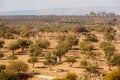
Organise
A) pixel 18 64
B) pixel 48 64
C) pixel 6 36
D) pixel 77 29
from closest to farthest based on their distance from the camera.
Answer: pixel 18 64 → pixel 48 64 → pixel 6 36 → pixel 77 29

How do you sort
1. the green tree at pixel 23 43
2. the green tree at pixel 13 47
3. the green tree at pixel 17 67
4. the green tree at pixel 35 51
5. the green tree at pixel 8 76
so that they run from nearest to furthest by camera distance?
the green tree at pixel 8 76 → the green tree at pixel 17 67 → the green tree at pixel 35 51 → the green tree at pixel 13 47 → the green tree at pixel 23 43

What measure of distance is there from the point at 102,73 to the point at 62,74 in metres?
8.48

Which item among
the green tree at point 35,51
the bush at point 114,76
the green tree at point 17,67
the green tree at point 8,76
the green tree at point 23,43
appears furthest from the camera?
the green tree at point 23,43

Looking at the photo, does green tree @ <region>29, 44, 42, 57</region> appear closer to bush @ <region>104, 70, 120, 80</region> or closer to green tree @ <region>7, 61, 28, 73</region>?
green tree @ <region>7, 61, 28, 73</region>

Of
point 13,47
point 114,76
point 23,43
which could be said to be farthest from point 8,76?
point 23,43

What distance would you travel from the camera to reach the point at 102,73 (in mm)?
62594

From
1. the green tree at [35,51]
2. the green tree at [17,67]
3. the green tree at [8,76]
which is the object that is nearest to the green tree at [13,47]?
the green tree at [35,51]

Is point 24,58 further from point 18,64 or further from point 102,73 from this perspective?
point 102,73

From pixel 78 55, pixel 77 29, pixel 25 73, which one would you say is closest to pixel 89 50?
pixel 78 55

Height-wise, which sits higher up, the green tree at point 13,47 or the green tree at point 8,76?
the green tree at point 8,76

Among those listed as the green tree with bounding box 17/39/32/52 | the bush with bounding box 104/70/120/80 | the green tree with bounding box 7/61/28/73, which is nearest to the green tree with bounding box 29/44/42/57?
the green tree with bounding box 17/39/32/52

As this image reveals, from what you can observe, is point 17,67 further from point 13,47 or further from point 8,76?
point 13,47

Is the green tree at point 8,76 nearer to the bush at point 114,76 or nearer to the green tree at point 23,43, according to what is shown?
the bush at point 114,76

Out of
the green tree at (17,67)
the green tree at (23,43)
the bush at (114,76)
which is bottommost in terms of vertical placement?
the green tree at (23,43)
